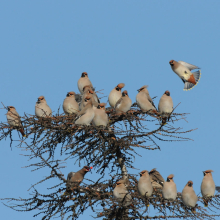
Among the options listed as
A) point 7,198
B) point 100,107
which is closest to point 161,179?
point 100,107

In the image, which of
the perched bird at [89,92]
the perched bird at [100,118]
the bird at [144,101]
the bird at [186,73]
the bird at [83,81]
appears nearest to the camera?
the perched bird at [100,118]

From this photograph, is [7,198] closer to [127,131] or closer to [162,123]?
[127,131]

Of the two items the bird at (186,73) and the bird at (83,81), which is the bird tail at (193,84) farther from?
the bird at (83,81)

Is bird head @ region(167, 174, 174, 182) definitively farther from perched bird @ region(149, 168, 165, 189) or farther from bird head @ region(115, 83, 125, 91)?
bird head @ region(115, 83, 125, 91)

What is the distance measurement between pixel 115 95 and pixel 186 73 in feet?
7.12

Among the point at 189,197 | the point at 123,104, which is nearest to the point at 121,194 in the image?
the point at 189,197

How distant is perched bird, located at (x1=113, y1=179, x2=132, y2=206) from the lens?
27.8 ft

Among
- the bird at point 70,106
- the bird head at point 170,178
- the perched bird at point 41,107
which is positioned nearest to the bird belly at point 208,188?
the bird head at point 170,178

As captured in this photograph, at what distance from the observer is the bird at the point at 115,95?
1021cm

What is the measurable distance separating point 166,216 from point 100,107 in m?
2.30

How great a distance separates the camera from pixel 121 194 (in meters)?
8.47

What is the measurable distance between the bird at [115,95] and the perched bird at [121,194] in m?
2.12

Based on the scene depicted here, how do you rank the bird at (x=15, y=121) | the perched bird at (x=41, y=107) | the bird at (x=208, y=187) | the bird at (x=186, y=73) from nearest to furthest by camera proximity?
the bird at (x=15, y=121), the bird at (x=208, y=187), the perched bird at (x=41, y=107), the bird at (x=186, y=73)

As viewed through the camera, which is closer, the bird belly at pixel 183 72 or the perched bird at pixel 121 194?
the perched bird at pixel 121 194
